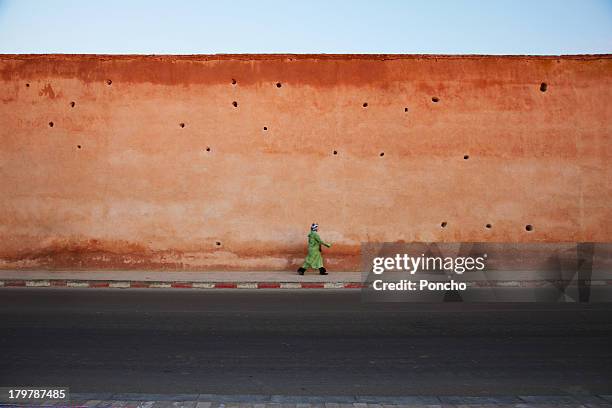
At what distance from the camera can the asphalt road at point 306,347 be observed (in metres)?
5.25

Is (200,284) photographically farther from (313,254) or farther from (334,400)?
(334,400)

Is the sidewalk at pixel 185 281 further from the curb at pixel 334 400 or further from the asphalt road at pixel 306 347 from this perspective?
the curb at pixel 334 400

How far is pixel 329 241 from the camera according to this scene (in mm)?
14289

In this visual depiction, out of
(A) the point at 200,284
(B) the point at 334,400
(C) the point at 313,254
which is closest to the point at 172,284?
(A) the point at 200,284

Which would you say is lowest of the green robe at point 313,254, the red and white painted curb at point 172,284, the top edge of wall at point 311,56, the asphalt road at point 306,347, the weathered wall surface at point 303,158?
the red and white painted curb at point 172,284

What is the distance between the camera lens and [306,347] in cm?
646

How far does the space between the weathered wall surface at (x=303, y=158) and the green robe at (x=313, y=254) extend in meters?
0.89

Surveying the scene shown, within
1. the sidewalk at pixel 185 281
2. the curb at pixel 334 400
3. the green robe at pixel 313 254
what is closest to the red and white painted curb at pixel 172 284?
the sidewalk at pixel 185 281

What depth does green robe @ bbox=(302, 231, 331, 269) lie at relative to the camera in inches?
527

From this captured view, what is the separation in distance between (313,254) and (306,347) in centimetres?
695

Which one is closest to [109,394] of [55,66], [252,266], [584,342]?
[584,342]

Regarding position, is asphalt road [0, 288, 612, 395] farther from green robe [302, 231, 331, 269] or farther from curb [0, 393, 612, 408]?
green robe [302, 231, 331, 269]

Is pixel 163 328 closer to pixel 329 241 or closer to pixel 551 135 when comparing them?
pixel 329 241

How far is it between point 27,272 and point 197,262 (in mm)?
3957
